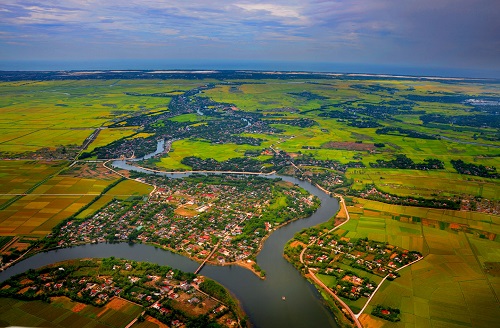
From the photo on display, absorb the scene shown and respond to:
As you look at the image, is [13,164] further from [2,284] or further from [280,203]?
[280,203]

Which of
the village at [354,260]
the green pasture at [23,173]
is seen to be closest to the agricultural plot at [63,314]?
the village at [354,260]

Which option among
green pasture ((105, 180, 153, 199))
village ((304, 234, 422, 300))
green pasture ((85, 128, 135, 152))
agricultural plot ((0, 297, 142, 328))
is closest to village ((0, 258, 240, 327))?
agricultural plot ((0, 297, 142, 328))

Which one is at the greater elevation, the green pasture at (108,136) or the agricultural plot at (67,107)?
the agricultural plot at (67,107)

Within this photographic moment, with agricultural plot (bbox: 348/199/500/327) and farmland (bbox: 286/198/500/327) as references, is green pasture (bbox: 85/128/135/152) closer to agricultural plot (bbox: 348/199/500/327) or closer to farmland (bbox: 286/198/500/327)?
farmland (bbox: 286/198/500/327)

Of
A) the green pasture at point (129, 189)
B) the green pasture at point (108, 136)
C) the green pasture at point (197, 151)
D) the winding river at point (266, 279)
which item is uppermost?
the green pasture at point (108, 136)

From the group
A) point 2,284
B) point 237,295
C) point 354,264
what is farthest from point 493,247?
point 2,284

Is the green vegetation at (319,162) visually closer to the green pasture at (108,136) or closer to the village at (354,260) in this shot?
the green pasture at (108,136)
